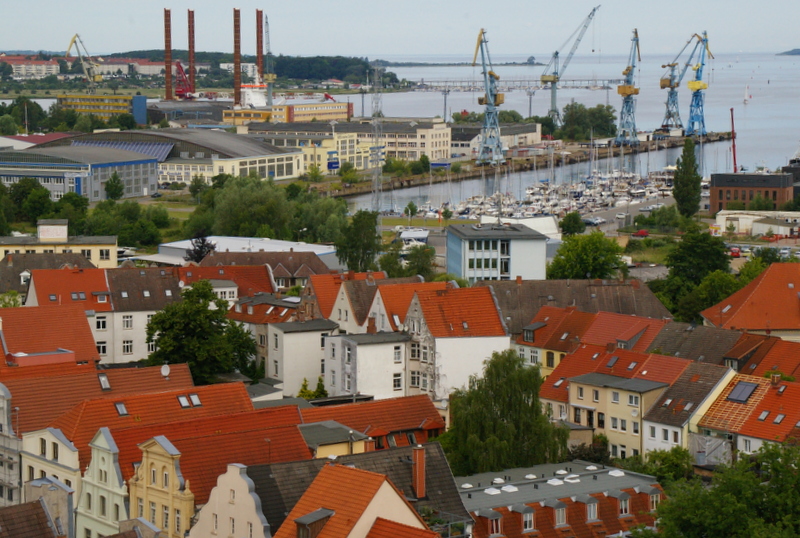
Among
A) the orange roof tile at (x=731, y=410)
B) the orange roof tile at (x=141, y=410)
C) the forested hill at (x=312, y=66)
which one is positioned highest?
the forested hill at (x=312, y=66)

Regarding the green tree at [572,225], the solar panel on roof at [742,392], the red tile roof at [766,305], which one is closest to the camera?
the solar panel on roof at [742,392]

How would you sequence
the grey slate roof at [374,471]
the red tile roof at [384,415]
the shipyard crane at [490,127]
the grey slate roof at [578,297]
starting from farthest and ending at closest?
1. the shipyard crane at [490,127]
2. the grey slate roof at [578,297]
3. the red tile roof at [384,415]
4. the grey slate roof at [374,471]

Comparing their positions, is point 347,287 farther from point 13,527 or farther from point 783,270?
point 13,527

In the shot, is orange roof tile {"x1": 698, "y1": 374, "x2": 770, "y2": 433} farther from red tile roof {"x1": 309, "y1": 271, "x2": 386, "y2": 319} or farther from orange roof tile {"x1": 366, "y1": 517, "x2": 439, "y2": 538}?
red tile roof {"x1": 309, "y1": 271, "x2": 386, "y2": 319}

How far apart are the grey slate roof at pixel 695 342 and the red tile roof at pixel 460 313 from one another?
2.55m

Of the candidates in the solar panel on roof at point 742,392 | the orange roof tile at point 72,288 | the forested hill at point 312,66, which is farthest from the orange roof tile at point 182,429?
the forested hill at point 312,66

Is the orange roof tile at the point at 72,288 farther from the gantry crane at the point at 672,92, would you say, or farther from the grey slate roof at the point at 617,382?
the gantry crane at the point at 672,92

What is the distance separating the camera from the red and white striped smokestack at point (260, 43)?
9875 cm

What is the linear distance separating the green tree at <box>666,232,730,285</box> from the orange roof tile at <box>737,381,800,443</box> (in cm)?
1408

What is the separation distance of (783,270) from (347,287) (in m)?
8.29

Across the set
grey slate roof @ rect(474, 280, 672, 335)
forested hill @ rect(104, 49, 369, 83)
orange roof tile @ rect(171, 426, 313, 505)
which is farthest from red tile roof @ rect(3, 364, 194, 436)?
forested hill @ rect(104, 49, 369, 83)

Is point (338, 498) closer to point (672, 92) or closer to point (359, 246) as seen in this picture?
point (359, 246)

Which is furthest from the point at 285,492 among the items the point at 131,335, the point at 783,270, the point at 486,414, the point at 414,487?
the point at 783,270

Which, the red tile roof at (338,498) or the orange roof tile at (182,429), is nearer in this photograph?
the red tile roof at (338,498)
